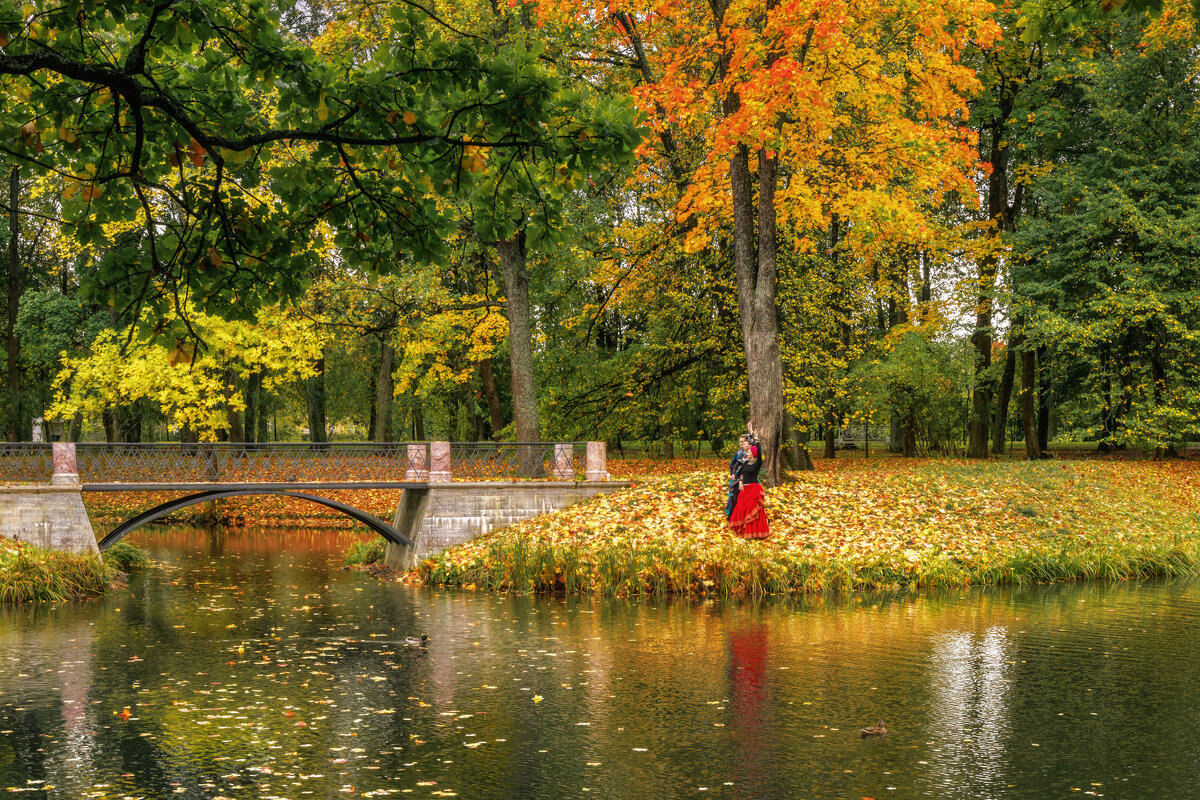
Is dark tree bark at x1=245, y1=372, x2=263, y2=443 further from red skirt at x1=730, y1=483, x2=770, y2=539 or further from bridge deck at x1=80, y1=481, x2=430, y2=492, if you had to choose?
red skirt at x1=730, y1=483, x2=770, y2=539

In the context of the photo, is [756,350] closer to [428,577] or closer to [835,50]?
[835,50]

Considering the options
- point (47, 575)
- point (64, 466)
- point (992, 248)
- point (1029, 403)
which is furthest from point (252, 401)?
point (1029, 403)

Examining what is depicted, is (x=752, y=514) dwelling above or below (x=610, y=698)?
above

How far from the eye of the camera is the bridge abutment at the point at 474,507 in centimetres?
1983

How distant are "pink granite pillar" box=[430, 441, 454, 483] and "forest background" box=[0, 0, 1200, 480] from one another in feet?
9.75

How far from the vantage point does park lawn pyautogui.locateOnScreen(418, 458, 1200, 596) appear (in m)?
16.5

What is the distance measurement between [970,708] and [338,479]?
1450cm

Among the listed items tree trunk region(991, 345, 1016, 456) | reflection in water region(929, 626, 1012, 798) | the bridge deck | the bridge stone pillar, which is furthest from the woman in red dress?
tree trunk region(991, 345, 1016, 456)

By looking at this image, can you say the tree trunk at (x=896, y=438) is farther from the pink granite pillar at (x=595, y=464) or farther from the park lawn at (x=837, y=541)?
the pink granite pillar at (x=595, y=464)

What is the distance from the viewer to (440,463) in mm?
20359

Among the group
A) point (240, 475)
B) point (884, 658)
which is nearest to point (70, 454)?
point (240, 475)

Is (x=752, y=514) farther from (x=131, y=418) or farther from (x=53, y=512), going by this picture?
(x=131, y=418)

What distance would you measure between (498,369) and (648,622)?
25769 millimetres

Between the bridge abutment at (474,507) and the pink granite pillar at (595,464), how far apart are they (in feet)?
0.64
